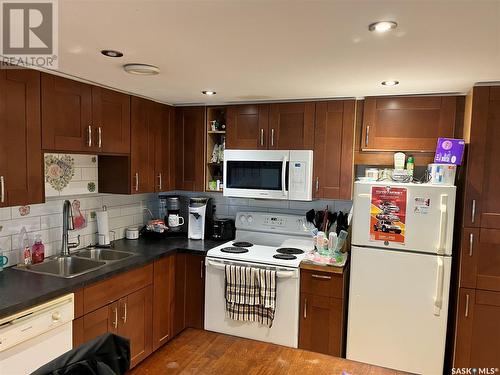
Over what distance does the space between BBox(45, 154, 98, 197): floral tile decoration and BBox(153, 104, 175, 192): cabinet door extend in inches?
20.8

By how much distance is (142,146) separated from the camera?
3154 millimetres

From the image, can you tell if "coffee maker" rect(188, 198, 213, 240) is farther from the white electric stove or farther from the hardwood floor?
the hardwood floor

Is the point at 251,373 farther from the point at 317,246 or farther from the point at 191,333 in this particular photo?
the point at 317,246

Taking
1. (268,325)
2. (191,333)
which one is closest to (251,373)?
(191,333)

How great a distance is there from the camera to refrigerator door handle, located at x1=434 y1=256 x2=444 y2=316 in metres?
2.49

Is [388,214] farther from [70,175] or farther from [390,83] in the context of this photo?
[70,175]

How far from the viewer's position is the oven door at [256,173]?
9.95 feet

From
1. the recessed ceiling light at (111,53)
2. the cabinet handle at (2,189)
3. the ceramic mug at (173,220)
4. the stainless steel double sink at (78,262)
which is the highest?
the recessed ceiling light at (111,53)

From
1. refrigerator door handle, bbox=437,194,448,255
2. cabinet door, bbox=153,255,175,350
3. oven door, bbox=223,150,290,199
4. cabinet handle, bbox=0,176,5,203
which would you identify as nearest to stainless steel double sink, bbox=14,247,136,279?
cabinet door, bbox=153,255,175,350

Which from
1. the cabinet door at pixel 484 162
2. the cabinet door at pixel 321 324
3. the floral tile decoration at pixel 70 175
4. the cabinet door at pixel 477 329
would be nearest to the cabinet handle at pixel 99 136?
the floral tile decoration at pixel 70 175

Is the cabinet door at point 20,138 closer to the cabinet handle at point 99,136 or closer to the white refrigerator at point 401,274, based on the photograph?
the cabinet handle at point 99,136

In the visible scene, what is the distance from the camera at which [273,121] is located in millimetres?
3201

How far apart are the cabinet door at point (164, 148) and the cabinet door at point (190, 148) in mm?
68

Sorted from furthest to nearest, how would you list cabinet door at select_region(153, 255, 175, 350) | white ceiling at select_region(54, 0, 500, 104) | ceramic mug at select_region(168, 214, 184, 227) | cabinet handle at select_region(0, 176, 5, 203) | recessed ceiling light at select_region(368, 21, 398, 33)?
ceramic mug at select_region(168, 214, 184, 227)
cabinet door at select_region(153, 255, 175, 350)
cabinet handle at select_region(0, 176, 5, 203)
recessed ceiling light at select_region(368, 21, 398, 33)
white ceiling at select_region(54, 0, 500, 104)
